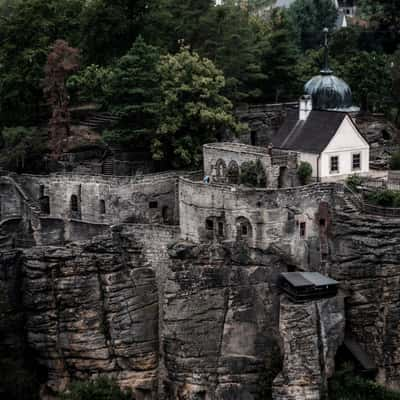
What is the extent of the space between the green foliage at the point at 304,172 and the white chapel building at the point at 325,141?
0.54m

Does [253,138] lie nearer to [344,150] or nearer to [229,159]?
[229,159]

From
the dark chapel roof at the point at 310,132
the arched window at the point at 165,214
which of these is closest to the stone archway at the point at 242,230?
the dark chapel roof at the point at 310,132

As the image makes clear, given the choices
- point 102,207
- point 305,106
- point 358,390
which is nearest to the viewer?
point 358,390

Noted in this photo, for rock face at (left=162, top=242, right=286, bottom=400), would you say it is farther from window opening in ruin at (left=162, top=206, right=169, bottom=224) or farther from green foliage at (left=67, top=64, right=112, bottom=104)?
green foliage at (left=67, top=64, right=112, bottom=104)

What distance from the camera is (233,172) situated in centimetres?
6612

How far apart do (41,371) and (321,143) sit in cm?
2382

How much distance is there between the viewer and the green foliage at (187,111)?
7031 centimetres

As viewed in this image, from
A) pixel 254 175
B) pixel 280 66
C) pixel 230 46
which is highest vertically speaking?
pixel 230 46

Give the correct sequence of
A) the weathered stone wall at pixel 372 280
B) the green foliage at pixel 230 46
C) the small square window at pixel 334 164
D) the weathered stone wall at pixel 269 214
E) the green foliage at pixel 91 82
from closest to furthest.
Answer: the weathered stone wall at pixel 372 280
the weathered stone wall at pixel 269 214
the small square window at pixel 334 164
the green foliage at pixel 91 82
the green foliage at pixel 230 46

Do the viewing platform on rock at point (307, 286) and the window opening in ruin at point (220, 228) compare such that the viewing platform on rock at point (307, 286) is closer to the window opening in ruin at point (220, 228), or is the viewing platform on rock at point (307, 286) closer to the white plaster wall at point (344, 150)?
the window opening in ruin at point (220, 228)

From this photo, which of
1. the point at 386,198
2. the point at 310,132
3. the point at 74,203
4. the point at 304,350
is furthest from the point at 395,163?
the point at 74,203

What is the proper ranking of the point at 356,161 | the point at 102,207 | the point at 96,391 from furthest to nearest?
1. the point at 102,207
2. the point at 356,161
3. the point at 96,391

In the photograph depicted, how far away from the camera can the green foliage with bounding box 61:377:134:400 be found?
61.1 metres

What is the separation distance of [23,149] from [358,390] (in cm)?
3088
